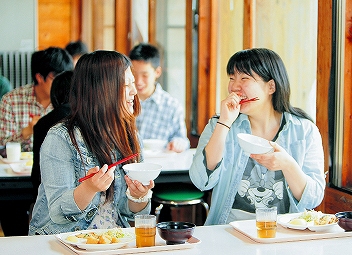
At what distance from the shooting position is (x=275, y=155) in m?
2.34

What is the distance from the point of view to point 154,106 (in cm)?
465

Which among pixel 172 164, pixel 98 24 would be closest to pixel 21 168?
pixel 172 164

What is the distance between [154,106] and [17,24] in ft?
7.05

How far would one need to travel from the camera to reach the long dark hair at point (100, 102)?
2.41 m

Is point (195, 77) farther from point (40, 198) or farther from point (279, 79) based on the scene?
point (40, 198)

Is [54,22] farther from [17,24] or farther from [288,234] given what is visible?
[288,234]

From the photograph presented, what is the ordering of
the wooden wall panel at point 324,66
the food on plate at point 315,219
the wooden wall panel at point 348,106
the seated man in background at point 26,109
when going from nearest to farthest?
the food on plate at point 315,219
the wooden wall panel at point 348,106
the wooden wall panel at point 324,66
the seated man in background at point 26,109

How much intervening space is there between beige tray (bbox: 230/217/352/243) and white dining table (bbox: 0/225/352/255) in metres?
0.01

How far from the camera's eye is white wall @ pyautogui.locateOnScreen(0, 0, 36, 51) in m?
5.99

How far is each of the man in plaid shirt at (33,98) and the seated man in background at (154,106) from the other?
53cm

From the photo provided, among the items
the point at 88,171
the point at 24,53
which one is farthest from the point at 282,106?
the point at 24,53

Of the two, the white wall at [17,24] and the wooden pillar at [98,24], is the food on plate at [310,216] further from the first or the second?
the wooden pillar at [98,24]

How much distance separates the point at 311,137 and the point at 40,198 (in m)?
1.18

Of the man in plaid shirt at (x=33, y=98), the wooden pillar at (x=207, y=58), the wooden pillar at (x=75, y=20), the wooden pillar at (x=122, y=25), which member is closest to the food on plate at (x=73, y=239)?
the man in plaid shirt at (x=33, y=98)
